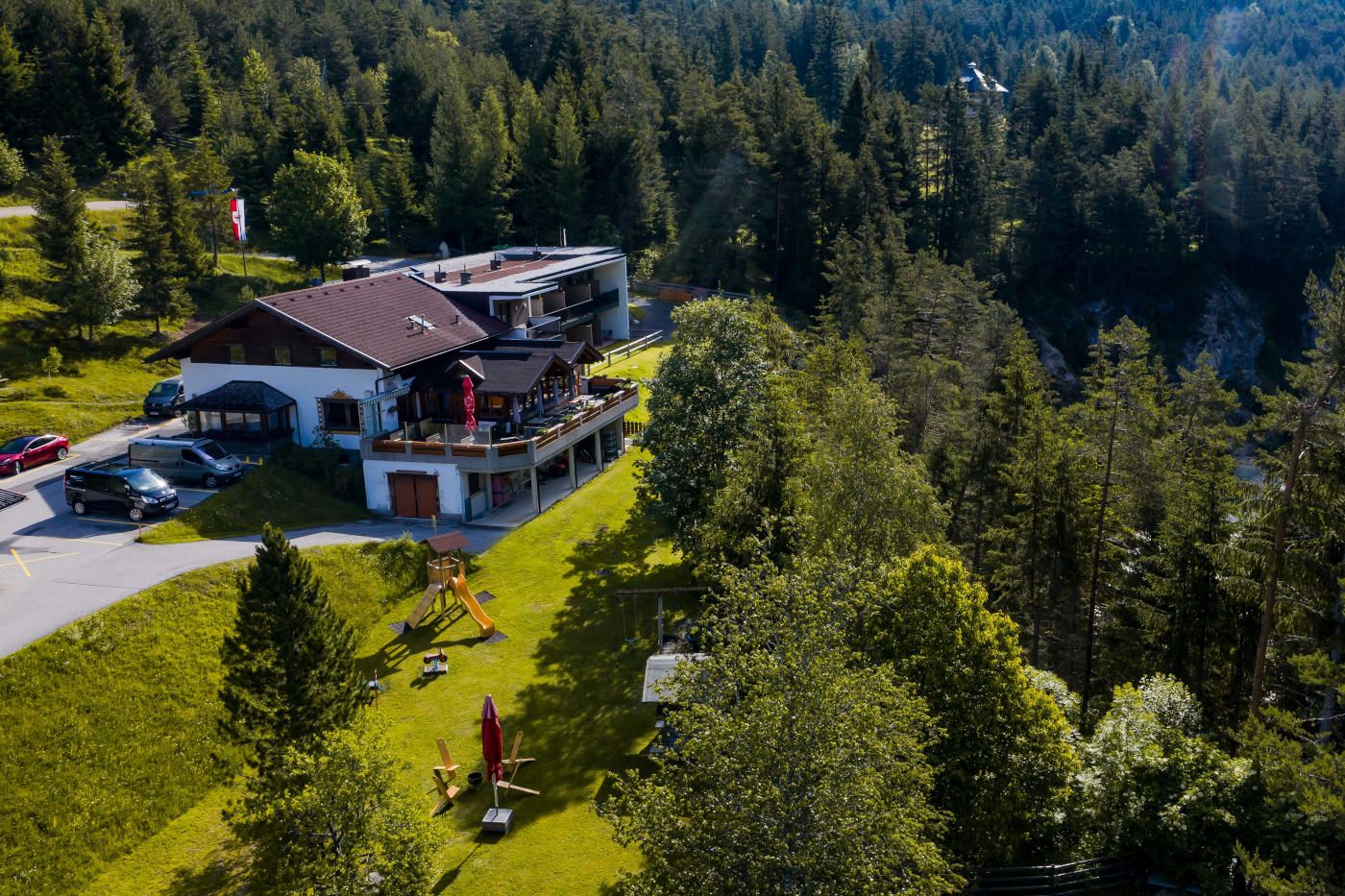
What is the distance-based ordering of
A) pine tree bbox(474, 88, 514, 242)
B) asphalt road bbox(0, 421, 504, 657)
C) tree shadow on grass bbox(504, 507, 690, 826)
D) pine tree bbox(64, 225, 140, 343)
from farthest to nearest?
pine tree bbox(474, 88, 514, 242), pine tree bbox(64, 225, 140, 343), asphalt road bbox(0, 421, 504, 657), tree shadow on grass bbox(504, 507, 690, 826)

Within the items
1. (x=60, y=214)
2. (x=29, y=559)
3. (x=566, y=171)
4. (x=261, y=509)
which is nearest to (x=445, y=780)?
(x=261, y=509)

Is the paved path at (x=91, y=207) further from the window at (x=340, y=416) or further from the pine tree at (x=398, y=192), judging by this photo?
the window at (x=340, y=416)

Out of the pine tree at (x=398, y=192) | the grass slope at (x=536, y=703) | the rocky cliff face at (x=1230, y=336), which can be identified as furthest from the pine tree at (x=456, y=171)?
the rocky cliff face at (x=1230, y=336)

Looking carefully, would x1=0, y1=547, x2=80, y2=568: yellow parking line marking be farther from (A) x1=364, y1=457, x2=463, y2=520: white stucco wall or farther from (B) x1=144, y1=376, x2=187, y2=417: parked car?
(B) x1=144, y1=376, x2=187, y2=417: parked car

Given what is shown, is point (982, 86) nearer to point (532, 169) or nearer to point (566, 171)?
point (566, 171)

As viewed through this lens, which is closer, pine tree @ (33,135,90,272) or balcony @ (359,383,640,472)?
balcony @ (359,383,640,472)

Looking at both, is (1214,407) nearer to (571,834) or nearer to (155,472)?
(571,834)

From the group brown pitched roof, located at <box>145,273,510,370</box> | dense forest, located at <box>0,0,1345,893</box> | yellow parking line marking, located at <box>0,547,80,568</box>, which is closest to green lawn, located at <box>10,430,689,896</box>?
dense forest, located at <box>0,0,1345,893</box>
